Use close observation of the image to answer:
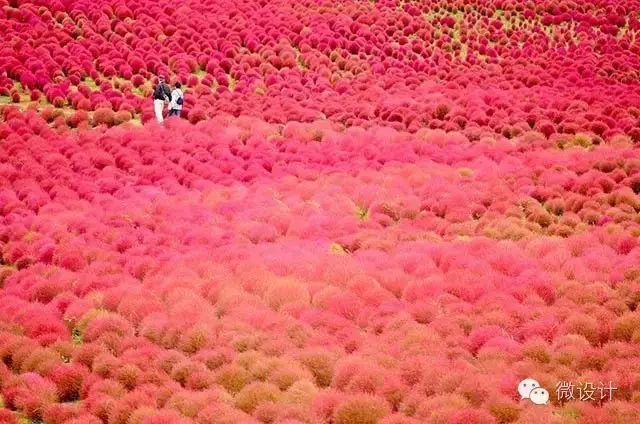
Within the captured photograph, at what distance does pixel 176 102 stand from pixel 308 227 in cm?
806

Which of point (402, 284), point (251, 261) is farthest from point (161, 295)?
point (402, 284)

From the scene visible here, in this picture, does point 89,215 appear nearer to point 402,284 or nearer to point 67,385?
point 67,385

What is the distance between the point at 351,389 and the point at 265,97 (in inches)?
550

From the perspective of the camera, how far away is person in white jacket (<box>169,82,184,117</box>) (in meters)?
19.0

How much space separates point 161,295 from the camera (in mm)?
10461

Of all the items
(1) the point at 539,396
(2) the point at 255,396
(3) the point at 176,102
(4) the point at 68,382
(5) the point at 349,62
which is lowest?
(4) the point at 68,382

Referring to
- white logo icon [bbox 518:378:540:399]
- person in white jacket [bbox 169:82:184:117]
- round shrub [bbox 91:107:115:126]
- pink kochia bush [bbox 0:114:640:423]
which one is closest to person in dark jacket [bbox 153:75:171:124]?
person in white jacket [bbox 169:82:184:117]

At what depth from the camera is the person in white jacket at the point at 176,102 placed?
19.0 metres

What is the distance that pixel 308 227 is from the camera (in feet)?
41.1

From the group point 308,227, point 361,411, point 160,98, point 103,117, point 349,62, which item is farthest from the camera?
point 349,62

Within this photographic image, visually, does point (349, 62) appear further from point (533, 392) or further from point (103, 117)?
point (533, 392)

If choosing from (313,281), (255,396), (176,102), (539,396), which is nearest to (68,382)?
(255,396)

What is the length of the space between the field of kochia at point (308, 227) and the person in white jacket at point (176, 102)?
0.47 m

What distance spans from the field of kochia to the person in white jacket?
1.53 feet
